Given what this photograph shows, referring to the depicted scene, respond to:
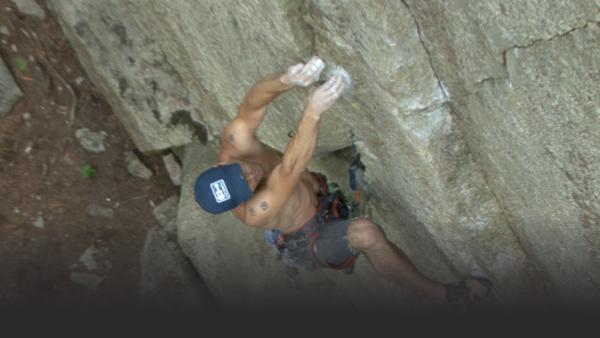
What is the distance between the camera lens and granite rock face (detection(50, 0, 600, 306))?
2.32 meters

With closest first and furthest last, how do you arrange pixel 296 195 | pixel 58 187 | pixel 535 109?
pixel 535 109
pixel 296 195
pixel 58 187

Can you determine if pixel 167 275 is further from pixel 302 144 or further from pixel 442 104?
pixel 442 104

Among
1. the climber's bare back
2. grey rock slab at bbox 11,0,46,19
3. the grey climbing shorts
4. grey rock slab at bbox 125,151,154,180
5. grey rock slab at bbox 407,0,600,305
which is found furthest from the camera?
grey rock slab at bbox 125,151,154,180

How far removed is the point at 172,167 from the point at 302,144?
3.05m

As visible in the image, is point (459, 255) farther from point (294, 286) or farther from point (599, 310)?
point (294, 286)

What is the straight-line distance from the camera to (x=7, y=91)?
5.23 meters

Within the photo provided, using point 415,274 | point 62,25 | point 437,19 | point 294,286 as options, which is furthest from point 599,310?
point 62,25

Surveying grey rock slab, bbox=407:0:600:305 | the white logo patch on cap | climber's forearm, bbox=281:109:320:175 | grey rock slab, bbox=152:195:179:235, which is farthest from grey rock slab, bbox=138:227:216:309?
grey rock slab, bbox=407:0:600:305

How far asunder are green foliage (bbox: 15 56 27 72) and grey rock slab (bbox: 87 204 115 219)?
1.48 meters

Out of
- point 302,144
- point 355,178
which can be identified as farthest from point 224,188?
point 355,178

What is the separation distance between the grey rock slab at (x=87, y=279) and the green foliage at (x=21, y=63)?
2.05m

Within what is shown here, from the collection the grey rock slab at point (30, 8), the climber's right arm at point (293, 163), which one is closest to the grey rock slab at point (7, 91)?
the grey rock slab at point (30, 8)

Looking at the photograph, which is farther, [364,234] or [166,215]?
[166,215]

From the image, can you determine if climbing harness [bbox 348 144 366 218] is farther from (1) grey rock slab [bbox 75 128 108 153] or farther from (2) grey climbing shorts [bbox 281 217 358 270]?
(1) grey rock slab [bbox 75 128 108 153]
